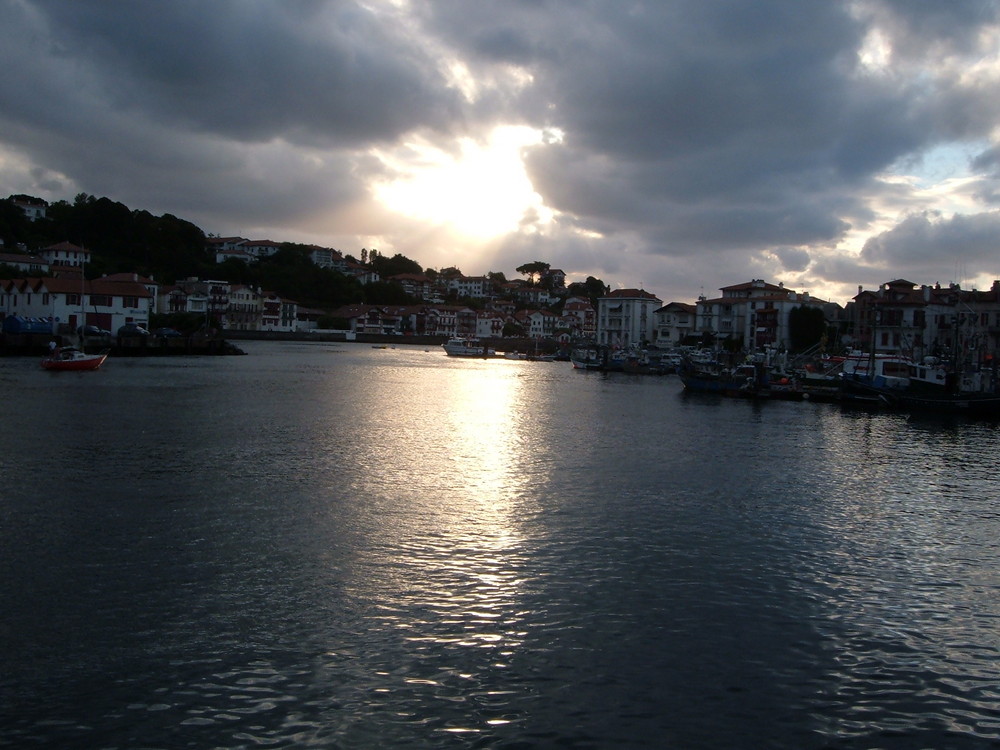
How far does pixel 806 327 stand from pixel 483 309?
8324cm

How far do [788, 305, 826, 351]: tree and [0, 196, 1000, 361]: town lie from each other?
11 centimetres

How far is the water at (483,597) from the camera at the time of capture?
299 inches

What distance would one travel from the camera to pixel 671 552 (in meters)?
13.1

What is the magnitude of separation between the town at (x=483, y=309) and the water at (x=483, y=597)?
33907 mm

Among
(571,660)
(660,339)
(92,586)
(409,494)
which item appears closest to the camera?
(571,660)

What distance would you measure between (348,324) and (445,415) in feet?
345

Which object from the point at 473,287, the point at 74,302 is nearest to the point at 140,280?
the point at 74,302

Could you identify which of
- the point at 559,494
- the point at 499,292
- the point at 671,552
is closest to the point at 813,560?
the point at 671,552

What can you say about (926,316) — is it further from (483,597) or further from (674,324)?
(483,597)

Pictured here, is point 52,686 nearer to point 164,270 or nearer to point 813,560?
point 813,560

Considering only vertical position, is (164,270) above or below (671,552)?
above

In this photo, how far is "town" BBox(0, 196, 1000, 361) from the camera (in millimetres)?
71000

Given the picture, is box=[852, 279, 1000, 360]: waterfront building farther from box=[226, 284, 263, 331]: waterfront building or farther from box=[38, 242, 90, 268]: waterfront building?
box=[38, 242, 90, 268]: waterfront building

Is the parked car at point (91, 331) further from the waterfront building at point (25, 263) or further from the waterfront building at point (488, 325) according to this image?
the waterfront building at point (488, 325)
